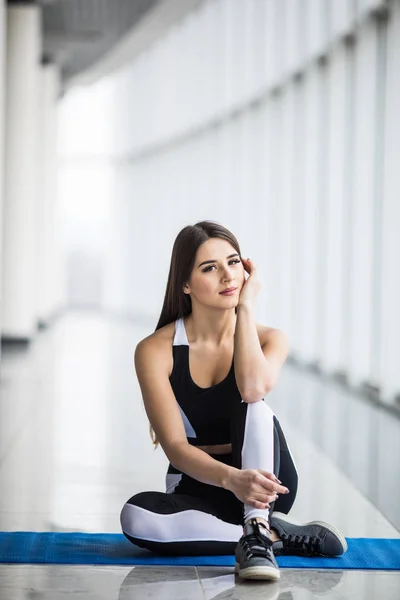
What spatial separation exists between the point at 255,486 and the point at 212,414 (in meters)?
0.46

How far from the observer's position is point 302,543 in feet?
12.5

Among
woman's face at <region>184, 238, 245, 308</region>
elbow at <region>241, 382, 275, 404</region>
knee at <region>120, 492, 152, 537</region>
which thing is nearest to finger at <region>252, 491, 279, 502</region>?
elbow at <region>241, 382, 275, 404</region>

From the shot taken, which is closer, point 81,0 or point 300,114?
point 300,114

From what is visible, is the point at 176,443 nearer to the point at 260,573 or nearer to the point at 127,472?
the point at 260,573

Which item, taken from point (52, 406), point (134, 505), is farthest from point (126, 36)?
point (134, 505)

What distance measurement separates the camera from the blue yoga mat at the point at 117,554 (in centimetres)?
369

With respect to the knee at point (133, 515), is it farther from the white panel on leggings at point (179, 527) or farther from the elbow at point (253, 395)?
the elbow at point (253, 395)

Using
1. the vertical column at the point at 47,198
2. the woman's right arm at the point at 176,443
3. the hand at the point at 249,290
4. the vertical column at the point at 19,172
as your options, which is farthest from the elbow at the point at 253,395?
Answer: the vertical column at the point at 47,198

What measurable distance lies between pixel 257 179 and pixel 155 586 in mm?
11802

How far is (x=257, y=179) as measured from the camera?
1481 centimetres

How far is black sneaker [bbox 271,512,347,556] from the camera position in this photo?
150 inches

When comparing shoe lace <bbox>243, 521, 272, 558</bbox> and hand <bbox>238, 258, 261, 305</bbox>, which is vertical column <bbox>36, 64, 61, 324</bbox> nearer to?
hand <bbox>238, 258, 261, 305</bbox>

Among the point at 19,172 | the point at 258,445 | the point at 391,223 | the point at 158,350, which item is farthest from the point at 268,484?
the point at 19,172

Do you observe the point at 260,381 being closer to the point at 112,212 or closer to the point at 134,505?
the point at 134,505
